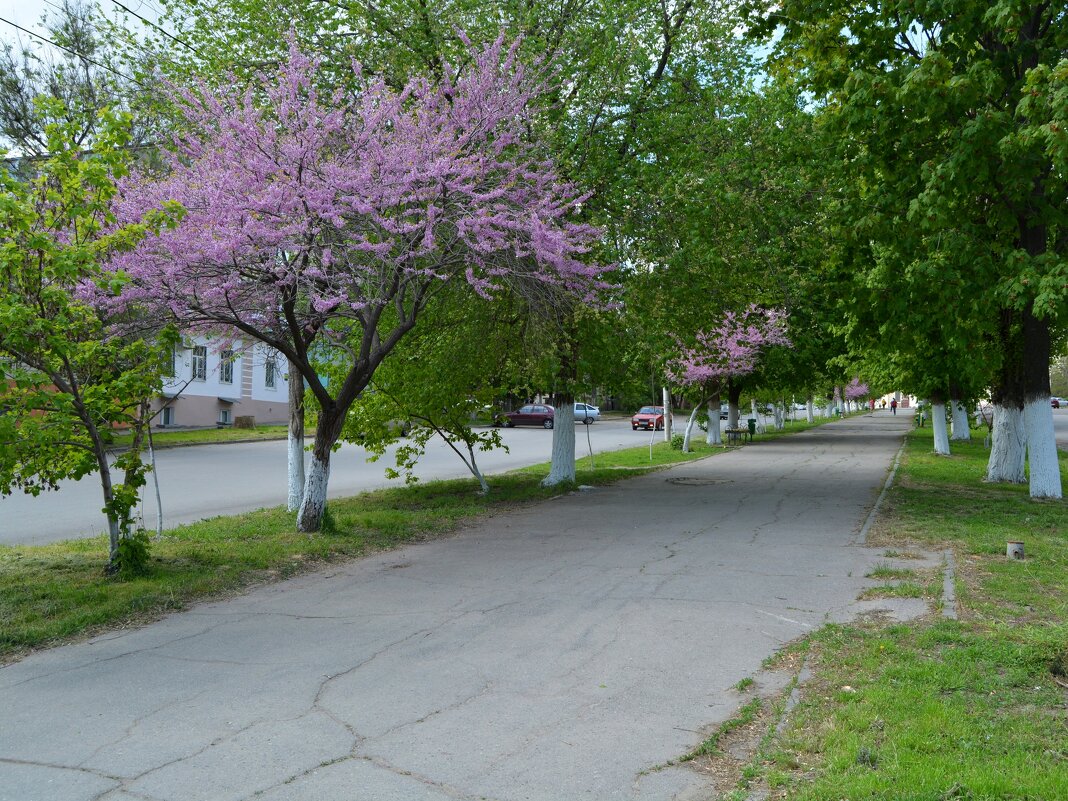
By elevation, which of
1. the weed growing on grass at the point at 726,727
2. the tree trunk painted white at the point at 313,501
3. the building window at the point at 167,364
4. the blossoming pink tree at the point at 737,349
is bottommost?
the weed growing on grass at the point at 726,727

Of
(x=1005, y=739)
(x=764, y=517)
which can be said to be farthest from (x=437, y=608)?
(x=764, y=517)

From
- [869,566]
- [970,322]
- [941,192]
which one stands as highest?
[941,192]

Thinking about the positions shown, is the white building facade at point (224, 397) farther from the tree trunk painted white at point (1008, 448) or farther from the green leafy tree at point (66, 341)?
the green leafy tree at point (66, 341)

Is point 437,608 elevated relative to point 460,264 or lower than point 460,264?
lower

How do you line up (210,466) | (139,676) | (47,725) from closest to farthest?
(47,725) → (139,676) → (210,466)

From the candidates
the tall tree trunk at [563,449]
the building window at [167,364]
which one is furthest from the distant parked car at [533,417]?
the building window at [167,364]

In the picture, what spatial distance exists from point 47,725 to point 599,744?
3159 millimetres

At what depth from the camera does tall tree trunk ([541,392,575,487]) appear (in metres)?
17.8

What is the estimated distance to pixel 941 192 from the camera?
492 inches

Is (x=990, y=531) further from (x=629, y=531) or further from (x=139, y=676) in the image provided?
(x=139, y=676)

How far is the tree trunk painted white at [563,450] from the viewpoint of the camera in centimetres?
1788

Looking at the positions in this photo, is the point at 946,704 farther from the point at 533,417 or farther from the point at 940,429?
the point at 533,417

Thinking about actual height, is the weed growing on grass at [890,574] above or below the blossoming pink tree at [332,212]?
below

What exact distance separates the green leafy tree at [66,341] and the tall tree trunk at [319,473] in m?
2.68
